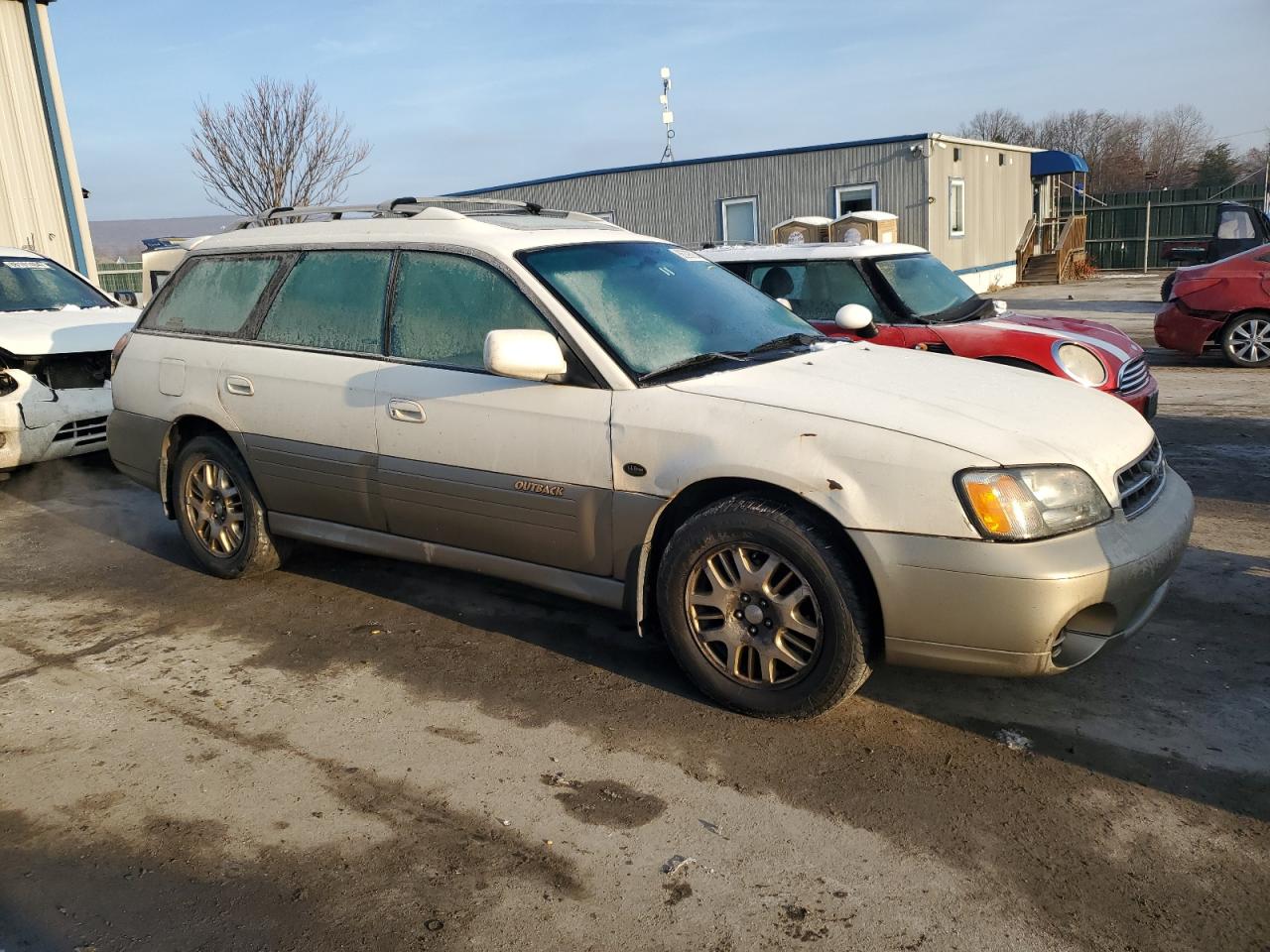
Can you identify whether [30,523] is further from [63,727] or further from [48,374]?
[63,727]

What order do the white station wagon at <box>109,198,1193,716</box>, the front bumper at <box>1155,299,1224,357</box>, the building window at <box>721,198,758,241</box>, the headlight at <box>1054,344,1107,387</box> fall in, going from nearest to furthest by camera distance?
1. the white station wagon at <box>109,198,1193,716</box>
2. the headlight at <box>1054,344,1107,387</box>
3. the front bumper at <box>1155,299,1224,357</box>
4. the building window at <box>721,198,758,241</box>

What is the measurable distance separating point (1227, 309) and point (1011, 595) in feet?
33.3

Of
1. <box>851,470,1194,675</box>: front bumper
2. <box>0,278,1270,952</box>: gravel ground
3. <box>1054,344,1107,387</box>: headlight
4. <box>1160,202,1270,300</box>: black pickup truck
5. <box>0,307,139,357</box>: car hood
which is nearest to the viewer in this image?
<box>0,278,1270,952</box>: gravel ground

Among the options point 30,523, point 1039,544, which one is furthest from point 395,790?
point 30,523

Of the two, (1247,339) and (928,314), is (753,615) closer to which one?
(928,314)

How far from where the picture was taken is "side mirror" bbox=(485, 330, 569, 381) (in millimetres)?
3822

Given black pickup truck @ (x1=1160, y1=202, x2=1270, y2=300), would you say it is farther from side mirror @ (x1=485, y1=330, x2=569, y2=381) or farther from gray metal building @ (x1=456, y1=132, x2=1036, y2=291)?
side mirror @ (x1=485, y1=330, x2=569, y2=381)

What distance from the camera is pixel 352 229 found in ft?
16.1

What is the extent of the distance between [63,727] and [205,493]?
5.91 feet

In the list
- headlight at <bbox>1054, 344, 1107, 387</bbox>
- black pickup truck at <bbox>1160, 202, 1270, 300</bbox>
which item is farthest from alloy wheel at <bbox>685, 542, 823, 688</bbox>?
black pickup truck at <bbox>1160, 202, 1270, 300</bbox>

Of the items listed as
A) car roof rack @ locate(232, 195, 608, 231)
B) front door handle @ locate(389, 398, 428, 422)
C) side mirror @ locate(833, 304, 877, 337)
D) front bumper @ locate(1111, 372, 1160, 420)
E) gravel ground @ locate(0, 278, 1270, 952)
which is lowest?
gravel ground @ locate(0, 278, 1270, 952)

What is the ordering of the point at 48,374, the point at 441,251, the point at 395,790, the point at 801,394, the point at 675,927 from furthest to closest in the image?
the point at 48,374 < the point at 441,251 < the point at 801,394 < the point at 395,790 < the point at 675,927

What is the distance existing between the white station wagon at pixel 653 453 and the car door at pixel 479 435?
0.01m

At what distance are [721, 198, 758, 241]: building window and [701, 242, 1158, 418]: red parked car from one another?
57.5ft
